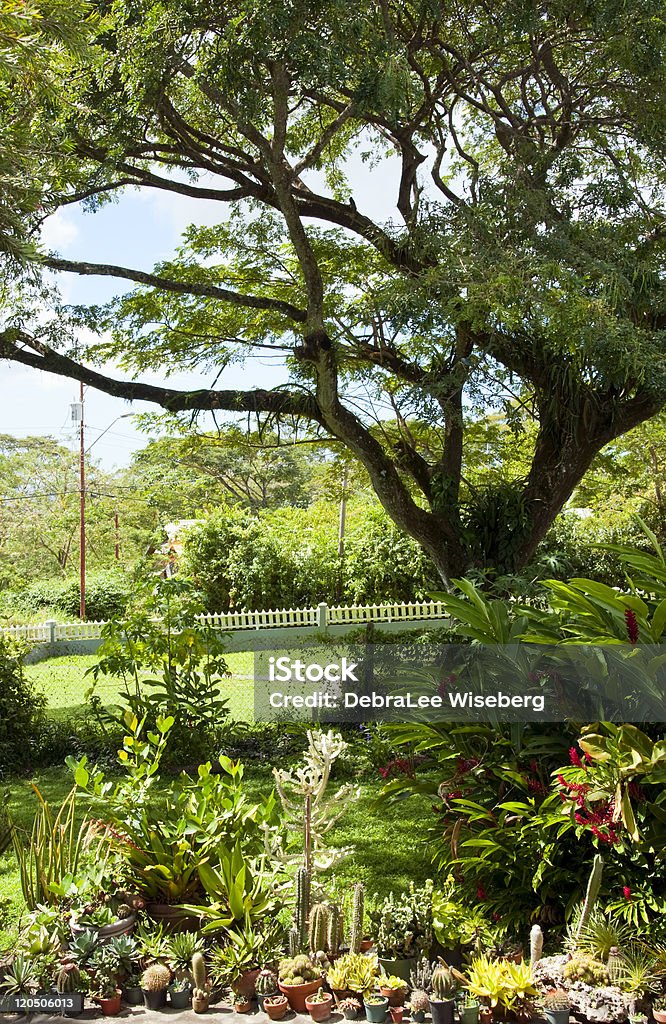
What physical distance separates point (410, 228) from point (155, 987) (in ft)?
17.8

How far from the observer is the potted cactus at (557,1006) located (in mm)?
2092

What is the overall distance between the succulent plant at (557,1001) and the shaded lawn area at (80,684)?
17.3 feet

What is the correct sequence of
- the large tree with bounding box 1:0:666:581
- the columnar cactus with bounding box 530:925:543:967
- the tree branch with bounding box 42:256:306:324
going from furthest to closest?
1. the tree branch with bounding box 42:256:306:324
2. the large tree with bounding box 1:0:666:581
3. the columnar cactus with bounding box 530:925:543:967

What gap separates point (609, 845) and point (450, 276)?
3796 mm

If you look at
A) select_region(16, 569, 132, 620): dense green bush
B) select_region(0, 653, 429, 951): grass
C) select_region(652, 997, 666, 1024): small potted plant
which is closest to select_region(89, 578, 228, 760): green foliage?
select_region(0, 653, 429, 951): grass

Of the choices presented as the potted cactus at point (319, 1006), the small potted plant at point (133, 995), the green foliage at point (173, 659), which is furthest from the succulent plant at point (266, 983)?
the green foliage at point (173, 659)

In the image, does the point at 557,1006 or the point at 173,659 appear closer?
the point at 557,1006

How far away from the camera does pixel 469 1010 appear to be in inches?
83.7

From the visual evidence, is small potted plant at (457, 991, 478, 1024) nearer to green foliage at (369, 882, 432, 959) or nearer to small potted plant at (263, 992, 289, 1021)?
green foliage at (369, 882, 432, 959)

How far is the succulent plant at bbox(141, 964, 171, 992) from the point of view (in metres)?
2.30

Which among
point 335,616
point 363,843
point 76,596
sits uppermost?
point 76,596

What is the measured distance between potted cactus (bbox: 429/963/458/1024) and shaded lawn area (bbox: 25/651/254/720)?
514cm

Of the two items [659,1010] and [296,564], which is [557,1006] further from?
[296,564]

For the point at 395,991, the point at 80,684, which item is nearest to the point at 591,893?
the point at 395,991
